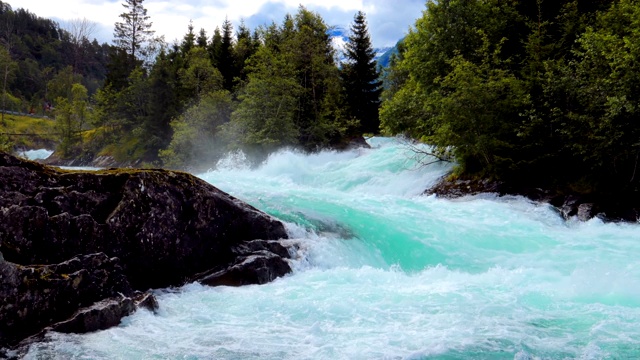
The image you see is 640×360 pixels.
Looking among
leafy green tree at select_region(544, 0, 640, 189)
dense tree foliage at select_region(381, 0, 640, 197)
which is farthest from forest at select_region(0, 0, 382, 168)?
leafy green tree at select_region(544, 0, 640, 189)

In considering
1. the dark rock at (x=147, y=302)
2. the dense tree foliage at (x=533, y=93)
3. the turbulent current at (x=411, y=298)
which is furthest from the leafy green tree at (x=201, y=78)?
the dark rock at (x=147, y=302)

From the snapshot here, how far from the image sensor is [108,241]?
7531mm

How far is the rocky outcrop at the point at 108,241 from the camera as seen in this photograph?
19.3 feet

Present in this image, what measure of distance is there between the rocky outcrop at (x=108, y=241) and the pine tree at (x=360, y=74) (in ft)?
124

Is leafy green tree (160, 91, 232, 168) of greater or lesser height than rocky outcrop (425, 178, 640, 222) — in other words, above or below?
above

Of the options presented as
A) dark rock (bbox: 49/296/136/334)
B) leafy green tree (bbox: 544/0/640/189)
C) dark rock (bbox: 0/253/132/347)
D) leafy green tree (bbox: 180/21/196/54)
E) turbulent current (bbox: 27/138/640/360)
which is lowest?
turbulent current (bbox: 27/138/640/360)

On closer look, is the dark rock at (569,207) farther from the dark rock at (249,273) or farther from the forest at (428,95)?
the dark rock at (249,273)

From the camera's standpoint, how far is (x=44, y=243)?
22.3 feet

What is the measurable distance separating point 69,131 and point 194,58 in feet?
66.0

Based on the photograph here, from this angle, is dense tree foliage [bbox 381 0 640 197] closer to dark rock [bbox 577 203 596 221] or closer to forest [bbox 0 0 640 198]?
forest [bbox 0 0 640 198]

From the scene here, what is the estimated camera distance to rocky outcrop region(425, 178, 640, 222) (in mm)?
14508

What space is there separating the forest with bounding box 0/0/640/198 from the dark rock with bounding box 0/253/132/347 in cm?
1460

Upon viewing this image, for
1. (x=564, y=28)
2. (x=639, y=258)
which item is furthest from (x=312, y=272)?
(x=564, y=28)

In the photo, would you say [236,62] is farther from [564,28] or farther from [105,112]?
[564,28]
